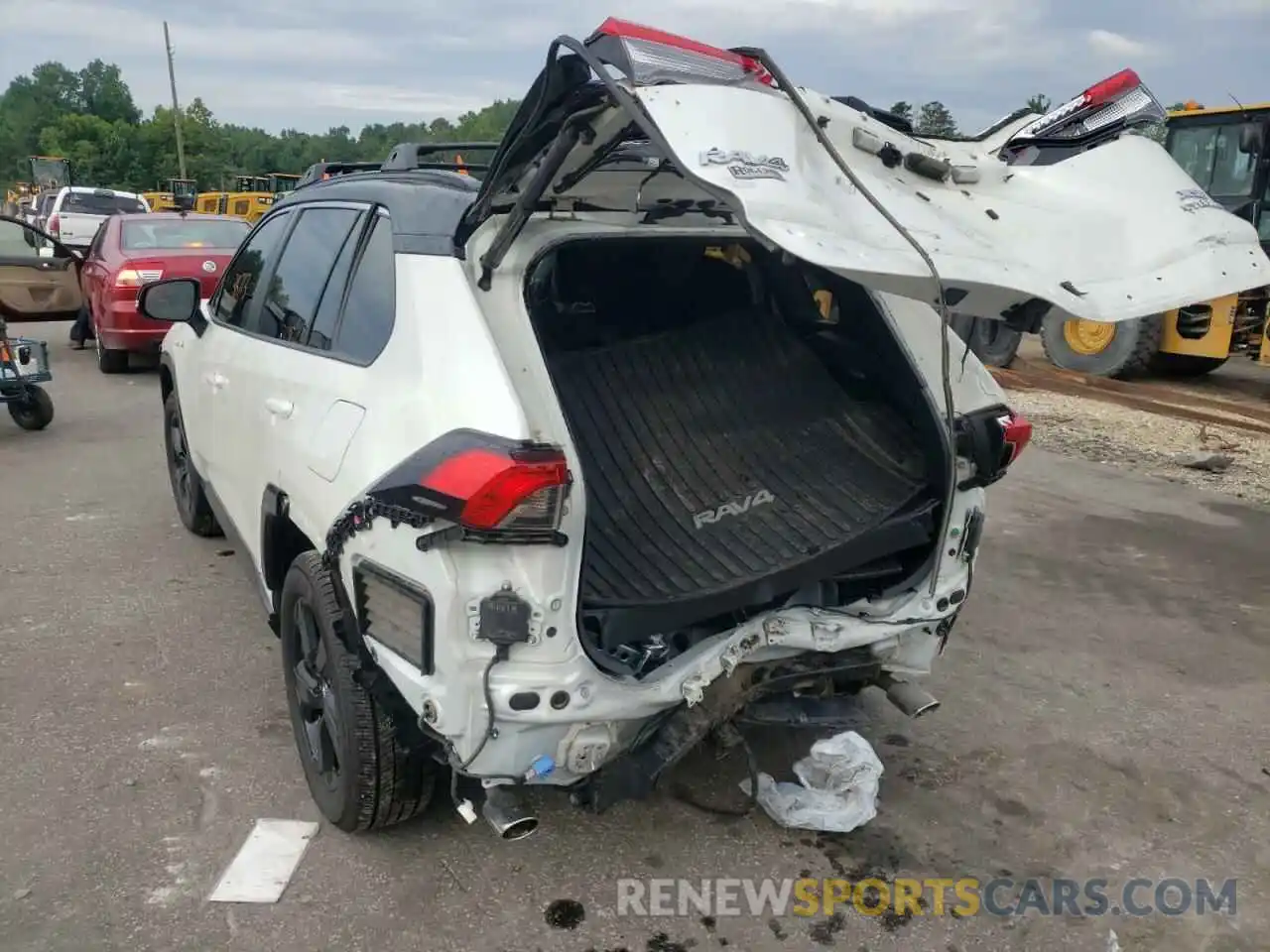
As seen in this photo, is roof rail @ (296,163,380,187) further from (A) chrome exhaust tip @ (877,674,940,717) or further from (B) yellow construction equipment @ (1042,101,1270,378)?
(B) yellow construction equipment @ (1042,101,1270,378)

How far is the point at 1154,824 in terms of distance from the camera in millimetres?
3195

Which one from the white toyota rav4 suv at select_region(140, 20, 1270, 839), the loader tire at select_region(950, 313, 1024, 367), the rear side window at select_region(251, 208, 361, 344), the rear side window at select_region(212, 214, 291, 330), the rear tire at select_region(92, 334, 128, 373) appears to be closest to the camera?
the white toyota rav4 suv at select_region(140, 20, 1270, 839)

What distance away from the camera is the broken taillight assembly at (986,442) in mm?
3035

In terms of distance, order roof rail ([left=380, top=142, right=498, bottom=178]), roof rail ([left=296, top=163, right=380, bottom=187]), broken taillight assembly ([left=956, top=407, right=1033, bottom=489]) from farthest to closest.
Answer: roof rail ([left=296, top=163, right=380, bottom=187]), roof rail ([left=380, top=142, right=498, bottom=178]), broken taillight assembly ([left=956, top=407, right=1033, bottom=489])

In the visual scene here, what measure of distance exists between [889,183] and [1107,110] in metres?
0.88

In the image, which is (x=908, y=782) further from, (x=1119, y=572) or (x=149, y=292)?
(x=149, y=292)

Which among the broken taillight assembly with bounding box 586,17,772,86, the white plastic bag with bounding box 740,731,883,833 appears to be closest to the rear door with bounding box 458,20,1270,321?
the broken taillight assembly with bounding box 586,17,772,86

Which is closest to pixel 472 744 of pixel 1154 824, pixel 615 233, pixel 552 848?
pixel 552 848

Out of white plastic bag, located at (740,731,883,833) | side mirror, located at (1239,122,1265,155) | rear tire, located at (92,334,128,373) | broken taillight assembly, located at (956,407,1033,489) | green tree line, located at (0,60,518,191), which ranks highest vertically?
green tree line, located at (0,60,518,191)

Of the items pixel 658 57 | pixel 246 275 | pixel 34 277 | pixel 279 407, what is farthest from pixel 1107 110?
pixel 34 277

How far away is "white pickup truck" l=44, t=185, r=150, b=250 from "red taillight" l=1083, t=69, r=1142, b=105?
74.3 ft

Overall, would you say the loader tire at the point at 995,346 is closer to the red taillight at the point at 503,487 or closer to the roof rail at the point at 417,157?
the roof rail at the point at 417,157

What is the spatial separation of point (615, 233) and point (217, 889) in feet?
6.68

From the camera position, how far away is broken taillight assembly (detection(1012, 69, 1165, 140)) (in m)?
2.71
